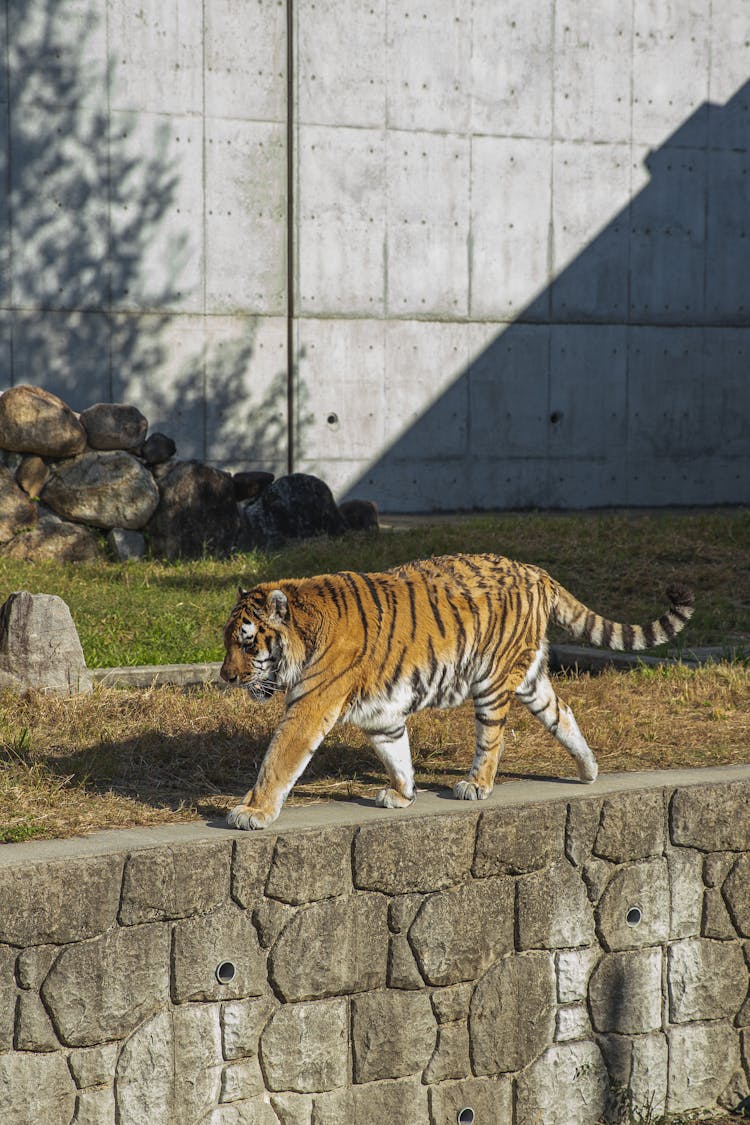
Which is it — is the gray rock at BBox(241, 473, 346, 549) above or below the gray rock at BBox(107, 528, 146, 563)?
above

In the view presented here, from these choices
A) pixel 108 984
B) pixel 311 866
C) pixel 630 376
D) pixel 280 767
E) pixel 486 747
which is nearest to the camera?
pixel 108 984

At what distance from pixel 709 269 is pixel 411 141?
432 cm

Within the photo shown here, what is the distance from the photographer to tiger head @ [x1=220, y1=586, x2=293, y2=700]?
5.28 m

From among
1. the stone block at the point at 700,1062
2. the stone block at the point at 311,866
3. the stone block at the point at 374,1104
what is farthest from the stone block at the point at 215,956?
the stone block at the point at 700,1062

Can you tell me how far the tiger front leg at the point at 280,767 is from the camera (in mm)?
4988

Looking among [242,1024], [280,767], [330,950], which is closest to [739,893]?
[330,950]

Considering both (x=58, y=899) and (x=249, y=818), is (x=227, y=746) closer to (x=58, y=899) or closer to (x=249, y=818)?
(x=249, y=818)

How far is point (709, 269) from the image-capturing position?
18.8 meters

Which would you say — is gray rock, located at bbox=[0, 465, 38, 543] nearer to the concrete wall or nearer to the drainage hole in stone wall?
the concrete wall

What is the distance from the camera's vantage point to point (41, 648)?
761cm

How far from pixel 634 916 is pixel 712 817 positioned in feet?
1.61

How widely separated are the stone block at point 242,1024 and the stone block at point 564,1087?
1.16m

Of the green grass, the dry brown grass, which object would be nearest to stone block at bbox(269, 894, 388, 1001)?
the dry brown grass

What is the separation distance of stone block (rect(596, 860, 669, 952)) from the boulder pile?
7783mm
